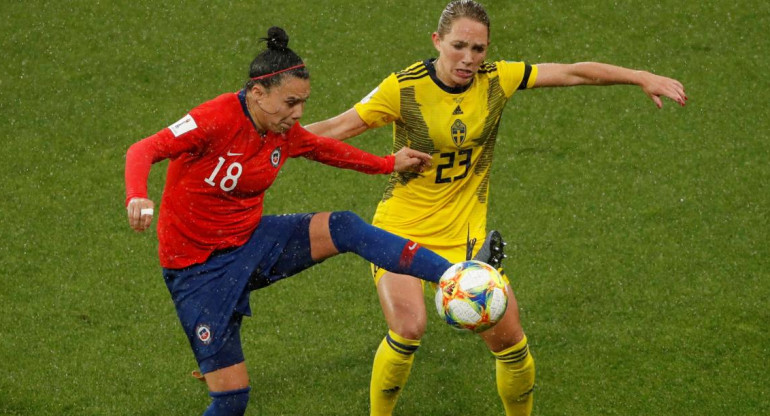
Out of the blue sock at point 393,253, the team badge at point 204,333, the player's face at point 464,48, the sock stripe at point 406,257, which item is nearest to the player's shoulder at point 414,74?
the player's face at point 464,48

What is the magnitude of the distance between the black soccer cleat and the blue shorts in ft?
3.65

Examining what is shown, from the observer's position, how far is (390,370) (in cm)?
708

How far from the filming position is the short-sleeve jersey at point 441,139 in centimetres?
715

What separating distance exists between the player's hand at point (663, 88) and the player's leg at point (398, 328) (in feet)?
5.92

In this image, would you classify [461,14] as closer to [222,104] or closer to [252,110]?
[252,110]

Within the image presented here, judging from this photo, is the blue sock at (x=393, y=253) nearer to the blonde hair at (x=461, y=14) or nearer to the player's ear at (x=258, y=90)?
the player's ear at (x=258, y=90)

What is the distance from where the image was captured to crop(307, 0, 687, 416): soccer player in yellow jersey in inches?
274

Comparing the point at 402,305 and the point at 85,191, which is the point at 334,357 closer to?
the point at 402,305

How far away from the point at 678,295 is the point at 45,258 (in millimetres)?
5075

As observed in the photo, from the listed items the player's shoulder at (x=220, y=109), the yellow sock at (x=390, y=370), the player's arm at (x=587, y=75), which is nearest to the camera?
the player's shoulder at (x=220, y=109)

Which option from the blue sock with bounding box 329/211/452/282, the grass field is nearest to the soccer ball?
the blue sock with bounding box 329/211/452/282

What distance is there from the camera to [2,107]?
1166 cm

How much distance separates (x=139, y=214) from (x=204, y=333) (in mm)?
1116

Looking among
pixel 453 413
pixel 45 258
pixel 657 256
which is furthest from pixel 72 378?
pixel 657 256
